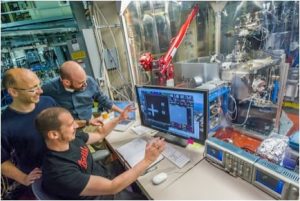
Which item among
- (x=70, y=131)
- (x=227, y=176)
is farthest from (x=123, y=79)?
(x=227, y=176)

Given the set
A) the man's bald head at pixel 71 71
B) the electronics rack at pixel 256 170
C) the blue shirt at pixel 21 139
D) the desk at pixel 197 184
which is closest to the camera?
the electronics rack at pixel 256 170

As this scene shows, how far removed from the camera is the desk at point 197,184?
0.90 metres

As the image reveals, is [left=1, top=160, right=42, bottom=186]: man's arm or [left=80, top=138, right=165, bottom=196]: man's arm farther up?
[left=80, top=138, right=165, bottom=196]: man's arm

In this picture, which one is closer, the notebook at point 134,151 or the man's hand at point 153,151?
the man's hand at point 153,151

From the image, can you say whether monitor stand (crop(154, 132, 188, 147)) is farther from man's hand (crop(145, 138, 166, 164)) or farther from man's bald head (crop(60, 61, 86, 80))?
man's bald head (crop(60, 61, 86, 80))

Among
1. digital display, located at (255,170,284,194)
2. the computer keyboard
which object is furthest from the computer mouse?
digital display, located at (255,170,284,194)

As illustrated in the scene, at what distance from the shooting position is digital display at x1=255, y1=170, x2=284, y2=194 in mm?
797

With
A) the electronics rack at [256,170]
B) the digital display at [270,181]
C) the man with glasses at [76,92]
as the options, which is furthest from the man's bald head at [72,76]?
the digital display at [270,181]

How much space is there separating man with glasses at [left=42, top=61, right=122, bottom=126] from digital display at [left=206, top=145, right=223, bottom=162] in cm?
100

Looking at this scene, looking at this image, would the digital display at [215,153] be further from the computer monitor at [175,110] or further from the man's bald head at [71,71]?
the man's bald head at [71,71]

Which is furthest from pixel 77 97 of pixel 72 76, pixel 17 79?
pixel 17 79

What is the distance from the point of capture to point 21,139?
1.29 m

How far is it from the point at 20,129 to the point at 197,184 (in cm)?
120

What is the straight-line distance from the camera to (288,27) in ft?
6.95
